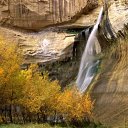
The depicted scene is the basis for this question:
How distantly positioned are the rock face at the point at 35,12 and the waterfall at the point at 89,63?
180 inches

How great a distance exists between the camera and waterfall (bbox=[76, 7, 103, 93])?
1821 inches

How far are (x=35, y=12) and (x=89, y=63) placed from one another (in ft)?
31.1

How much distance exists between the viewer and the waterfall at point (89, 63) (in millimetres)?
46250

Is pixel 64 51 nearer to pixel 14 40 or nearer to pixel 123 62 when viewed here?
pixel 14 40

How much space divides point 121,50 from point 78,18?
38.5ft

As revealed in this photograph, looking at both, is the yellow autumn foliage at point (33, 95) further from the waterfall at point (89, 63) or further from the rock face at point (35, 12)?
→ the rock face at point (35, 12)

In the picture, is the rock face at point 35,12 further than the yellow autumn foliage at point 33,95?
Yes

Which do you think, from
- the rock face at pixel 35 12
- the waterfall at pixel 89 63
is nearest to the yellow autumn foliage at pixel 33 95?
the waterfall at pixel 89 63

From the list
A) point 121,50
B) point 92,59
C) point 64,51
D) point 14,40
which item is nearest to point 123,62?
point 121,50

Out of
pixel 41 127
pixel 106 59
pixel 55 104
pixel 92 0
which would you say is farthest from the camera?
pixel 92 0

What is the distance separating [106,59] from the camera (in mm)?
45688

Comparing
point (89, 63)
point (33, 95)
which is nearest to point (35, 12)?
point (89, 63)

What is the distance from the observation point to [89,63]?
4828cm

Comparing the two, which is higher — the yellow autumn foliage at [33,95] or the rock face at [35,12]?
the rock face at [35,12]
